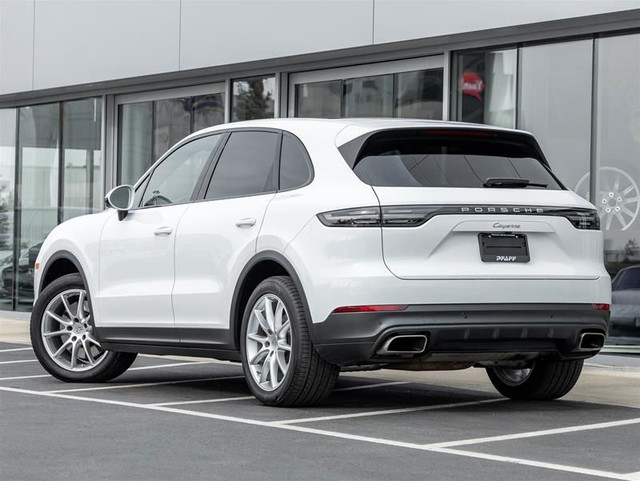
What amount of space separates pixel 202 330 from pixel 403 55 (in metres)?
6.96

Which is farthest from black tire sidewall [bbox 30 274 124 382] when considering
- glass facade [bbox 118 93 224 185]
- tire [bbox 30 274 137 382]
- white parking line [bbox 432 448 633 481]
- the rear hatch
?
glass facade [bbox 118 93 224 185]

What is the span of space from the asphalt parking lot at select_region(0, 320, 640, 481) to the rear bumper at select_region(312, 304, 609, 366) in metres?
0.39

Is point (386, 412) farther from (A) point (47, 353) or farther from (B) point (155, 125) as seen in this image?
(B) point (155, 125)

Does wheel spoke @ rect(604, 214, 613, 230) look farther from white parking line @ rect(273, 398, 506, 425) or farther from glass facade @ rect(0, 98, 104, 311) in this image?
glass facade @ rect(0, 98, 104, 311)

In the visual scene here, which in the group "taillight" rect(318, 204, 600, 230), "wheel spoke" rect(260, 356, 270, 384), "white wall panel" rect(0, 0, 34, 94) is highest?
"white wall panel" rect(0, 0, 34, 94)

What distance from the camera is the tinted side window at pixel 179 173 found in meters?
9.05

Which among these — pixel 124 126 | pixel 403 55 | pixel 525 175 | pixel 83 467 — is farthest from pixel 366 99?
pixel 83 467

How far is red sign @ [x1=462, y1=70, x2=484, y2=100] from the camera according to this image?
14.1 metres

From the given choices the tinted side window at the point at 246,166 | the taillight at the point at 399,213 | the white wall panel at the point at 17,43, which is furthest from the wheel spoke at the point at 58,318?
the white wall panel at the point at 17,43

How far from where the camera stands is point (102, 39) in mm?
17953

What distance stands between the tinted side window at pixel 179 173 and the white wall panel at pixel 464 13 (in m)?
4.63

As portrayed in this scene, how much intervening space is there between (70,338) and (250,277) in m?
2.27

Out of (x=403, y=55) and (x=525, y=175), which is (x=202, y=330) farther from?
(x=403, y=55)

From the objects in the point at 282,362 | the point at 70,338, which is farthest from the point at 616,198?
the point at 282,362
